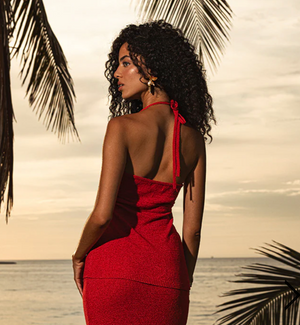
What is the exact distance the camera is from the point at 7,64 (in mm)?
4016

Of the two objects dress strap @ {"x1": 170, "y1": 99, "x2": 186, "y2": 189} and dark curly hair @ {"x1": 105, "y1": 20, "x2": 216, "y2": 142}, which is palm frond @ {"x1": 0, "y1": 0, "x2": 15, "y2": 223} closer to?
dark curly hair @ {"x1": 105, "y1": 20, "x2": 216, "y2": 142}

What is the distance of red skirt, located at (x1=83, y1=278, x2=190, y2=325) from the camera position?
1.87 metres

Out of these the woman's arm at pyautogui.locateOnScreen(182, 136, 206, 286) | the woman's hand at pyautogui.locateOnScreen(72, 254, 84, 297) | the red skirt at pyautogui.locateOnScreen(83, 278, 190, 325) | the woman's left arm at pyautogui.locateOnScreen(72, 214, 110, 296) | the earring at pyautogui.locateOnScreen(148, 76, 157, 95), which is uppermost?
A: the earring at pyautogui.locateOnScreen(148, 76, 157, 95)

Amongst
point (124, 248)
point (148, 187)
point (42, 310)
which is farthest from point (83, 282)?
point (42, 310)

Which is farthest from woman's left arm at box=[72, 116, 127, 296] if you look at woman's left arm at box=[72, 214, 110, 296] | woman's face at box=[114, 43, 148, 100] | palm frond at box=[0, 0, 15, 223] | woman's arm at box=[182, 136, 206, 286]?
palm frond at box=[0, 0, 15, 223]

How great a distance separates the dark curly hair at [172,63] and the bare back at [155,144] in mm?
93

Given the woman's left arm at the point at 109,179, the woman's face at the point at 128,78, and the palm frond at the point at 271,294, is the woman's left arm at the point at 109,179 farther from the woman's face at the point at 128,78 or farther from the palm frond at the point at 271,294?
the palm frond at the point at 271,294

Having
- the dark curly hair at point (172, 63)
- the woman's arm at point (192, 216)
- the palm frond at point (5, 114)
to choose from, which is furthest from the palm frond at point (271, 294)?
the palm frond at point (5, 114)

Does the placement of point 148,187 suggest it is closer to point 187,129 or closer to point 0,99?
point 187,129

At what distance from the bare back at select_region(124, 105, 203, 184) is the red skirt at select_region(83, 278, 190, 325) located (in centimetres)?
37

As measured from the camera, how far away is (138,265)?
1884 mm

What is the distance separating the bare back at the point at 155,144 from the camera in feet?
6.36

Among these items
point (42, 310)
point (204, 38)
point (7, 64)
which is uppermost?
point (204, 38)

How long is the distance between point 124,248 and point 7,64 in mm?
2477
